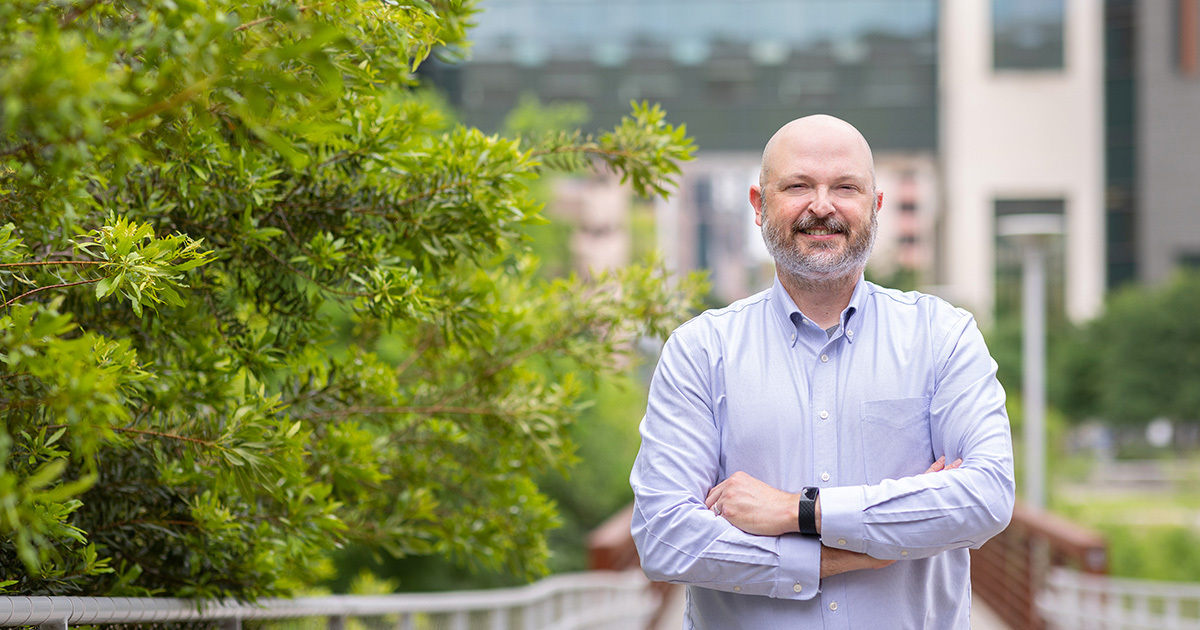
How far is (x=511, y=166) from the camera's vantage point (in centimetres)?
290

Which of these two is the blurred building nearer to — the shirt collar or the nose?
the shirt collar

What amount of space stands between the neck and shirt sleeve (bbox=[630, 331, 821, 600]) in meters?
0.25

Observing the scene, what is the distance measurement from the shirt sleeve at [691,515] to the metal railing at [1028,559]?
677cm

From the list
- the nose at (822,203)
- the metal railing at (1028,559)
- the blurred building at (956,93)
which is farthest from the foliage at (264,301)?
the blurred building at (956,93)

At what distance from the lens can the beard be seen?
2.35 m

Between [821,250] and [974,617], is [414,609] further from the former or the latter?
[974,617]

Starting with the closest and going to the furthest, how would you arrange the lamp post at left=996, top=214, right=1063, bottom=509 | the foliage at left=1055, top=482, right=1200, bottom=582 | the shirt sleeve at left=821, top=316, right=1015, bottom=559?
the shirt sleeve at left=821, top=316, right=1015, bottom=559 → the lamp post at left=996, top=214, right=1063, bottom=509 → the foliage at left=1055, top=482, right=1200, bottom=582

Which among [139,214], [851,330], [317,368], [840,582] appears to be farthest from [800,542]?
[139,214]

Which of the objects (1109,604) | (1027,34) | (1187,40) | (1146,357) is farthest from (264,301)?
(1187,40)

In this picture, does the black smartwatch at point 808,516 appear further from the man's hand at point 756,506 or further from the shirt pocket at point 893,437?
the shirt pocket at point 893,437

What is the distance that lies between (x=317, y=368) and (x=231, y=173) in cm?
65

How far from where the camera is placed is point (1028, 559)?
9812mm

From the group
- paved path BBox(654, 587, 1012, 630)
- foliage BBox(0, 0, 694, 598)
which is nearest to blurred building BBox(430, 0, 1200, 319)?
paved path BBox(654, 587, 1012, 630)

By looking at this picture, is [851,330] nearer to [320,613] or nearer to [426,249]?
[426,249]
